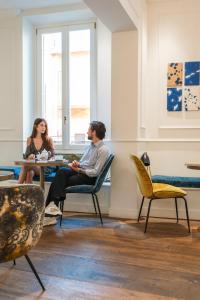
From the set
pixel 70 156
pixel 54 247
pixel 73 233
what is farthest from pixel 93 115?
A: pixel 54 247

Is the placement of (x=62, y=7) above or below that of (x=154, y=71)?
above

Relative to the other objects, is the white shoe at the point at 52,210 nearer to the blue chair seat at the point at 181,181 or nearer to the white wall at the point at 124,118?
the white wall at the point at 124,118

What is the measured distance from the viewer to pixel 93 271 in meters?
2.41

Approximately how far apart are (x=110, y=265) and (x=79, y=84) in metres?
3.24

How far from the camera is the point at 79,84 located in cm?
509

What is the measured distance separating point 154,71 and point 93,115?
1150 millimetres

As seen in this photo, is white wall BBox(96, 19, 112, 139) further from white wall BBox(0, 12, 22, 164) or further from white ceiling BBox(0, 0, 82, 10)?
white wall BBox(0, 12, 22, 164)

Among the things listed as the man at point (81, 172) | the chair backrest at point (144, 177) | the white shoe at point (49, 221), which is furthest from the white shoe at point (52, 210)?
the chair backrest at point (144, 177)

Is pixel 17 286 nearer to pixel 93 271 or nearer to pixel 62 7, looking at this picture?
pixel 93 271

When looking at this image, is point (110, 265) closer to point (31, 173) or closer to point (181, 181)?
point (181, 181)

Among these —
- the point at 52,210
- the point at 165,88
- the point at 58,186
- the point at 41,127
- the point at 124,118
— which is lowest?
the point at 52,210

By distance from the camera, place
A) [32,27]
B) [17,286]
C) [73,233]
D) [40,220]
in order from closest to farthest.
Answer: [40,220], [17,286], [73,233], [32,27]

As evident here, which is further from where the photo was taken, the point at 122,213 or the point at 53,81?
the point at 53,81

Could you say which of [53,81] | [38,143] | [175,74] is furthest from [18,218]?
[53,81]
